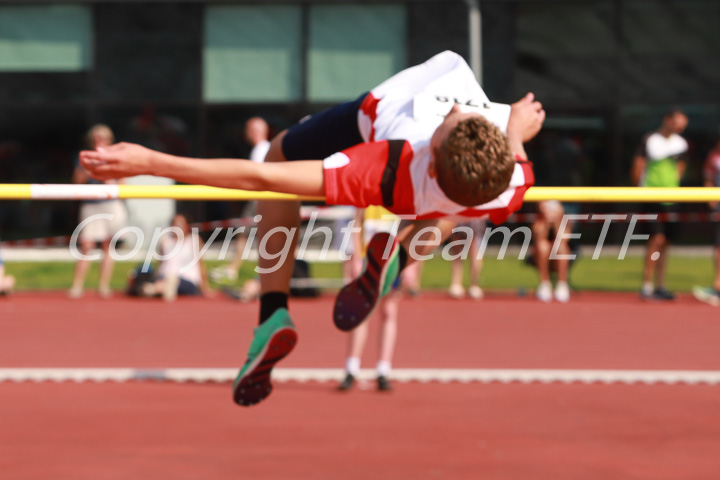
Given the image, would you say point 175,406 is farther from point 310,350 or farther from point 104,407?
point 310,350

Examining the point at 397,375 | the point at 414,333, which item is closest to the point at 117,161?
the point at 397,375

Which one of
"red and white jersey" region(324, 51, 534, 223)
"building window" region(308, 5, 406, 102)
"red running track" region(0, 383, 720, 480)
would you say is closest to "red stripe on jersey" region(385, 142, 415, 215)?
"red and white jersey" region(324, 51, 534, 223)

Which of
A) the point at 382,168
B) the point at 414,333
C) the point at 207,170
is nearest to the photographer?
the point at 207,170

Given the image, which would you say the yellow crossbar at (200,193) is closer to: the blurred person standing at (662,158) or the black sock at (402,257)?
the black sock at (402,257)

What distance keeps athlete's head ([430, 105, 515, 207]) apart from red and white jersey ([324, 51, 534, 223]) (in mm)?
73

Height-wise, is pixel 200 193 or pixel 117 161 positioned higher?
pixel 117 161

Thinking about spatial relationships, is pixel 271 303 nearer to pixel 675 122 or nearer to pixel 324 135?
pixel 324 135

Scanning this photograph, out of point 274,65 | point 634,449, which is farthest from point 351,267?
point 274,65

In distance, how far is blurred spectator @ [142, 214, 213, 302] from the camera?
36.5 feet

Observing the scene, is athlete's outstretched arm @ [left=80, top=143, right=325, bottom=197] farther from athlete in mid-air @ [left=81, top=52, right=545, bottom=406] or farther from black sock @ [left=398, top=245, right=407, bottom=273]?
black sock @ [left=398, top=245, right=407, bottom=273]

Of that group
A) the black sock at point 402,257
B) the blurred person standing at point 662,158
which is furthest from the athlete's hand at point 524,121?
the blurred person standing at point 662,158

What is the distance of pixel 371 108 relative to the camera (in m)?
4.23

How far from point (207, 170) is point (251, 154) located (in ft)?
19.9

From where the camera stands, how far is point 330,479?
15.7 feet
